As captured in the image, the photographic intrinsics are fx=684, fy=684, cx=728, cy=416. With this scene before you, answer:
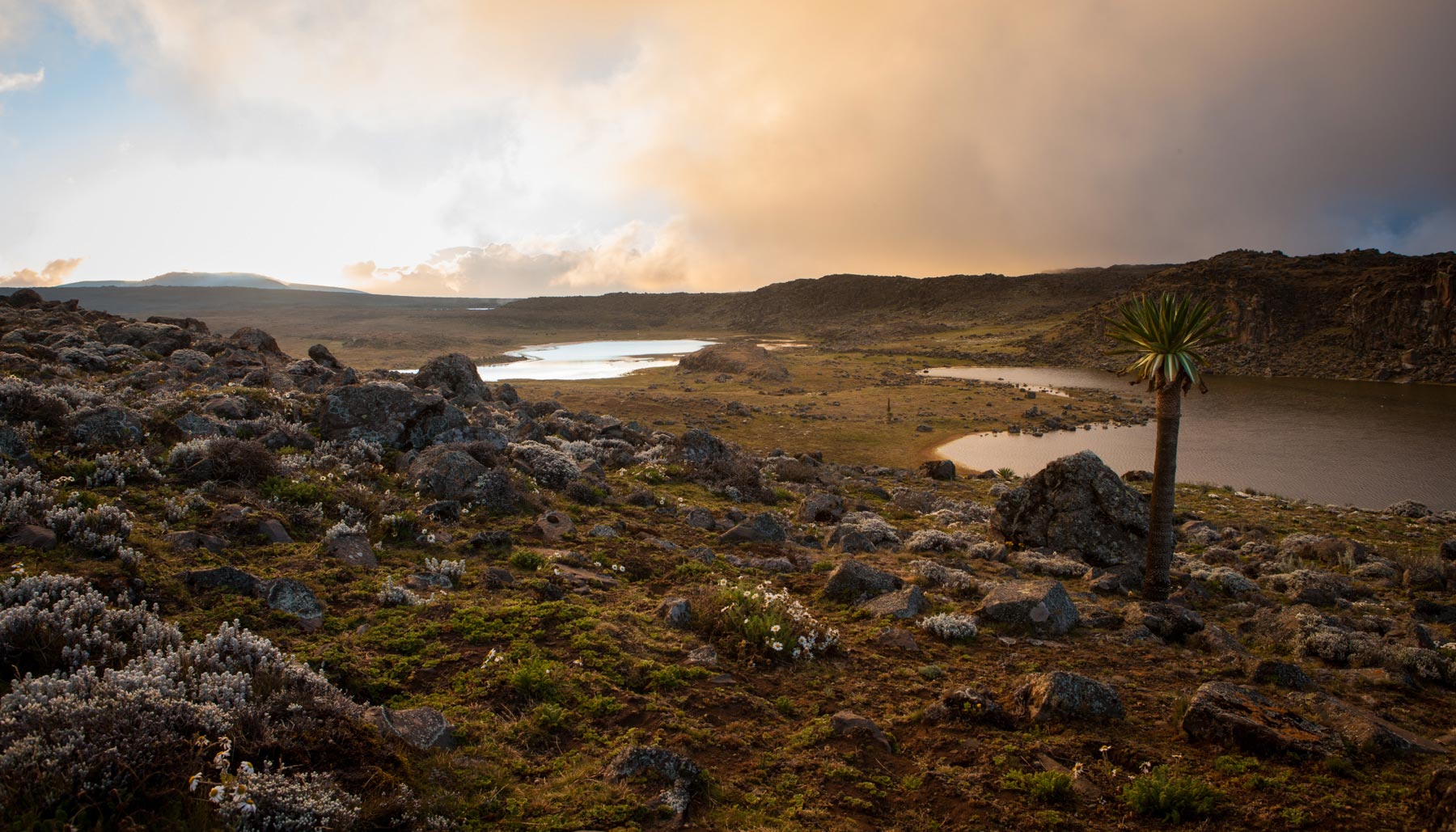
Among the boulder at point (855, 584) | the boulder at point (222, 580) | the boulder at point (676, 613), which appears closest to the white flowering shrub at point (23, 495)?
the boulder at point (222, 580)

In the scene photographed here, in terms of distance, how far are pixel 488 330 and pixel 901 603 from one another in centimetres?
15038

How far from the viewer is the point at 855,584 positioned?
32.9 feet

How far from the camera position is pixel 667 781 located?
16.7ft

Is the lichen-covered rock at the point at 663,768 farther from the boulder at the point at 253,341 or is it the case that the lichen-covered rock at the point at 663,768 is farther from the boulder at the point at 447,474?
the boulder at the point at 253,341

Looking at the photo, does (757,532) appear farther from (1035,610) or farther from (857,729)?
(857,729)

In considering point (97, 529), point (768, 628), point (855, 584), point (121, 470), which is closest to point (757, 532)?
point (855, 584)

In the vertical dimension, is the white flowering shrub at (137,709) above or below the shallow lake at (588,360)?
below

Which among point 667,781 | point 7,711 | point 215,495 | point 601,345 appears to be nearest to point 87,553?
point 215,495

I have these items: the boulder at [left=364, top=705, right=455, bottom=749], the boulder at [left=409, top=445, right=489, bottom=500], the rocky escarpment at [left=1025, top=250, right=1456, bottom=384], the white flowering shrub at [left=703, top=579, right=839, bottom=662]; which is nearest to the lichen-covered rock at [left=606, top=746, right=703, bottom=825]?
the boulder at [left=364, top=705, right=455, bottom=749]

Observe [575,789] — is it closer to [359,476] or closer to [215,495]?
[215,495]

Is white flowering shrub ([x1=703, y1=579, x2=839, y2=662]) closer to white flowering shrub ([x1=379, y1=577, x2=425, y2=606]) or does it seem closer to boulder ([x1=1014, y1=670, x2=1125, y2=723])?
boulder ([x1=1014, y1=670, x2=1125, y2=723])

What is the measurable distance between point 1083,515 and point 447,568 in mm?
12103

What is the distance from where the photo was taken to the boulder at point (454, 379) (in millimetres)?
21859

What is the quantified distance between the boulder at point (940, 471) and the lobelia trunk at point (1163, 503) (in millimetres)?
13330
